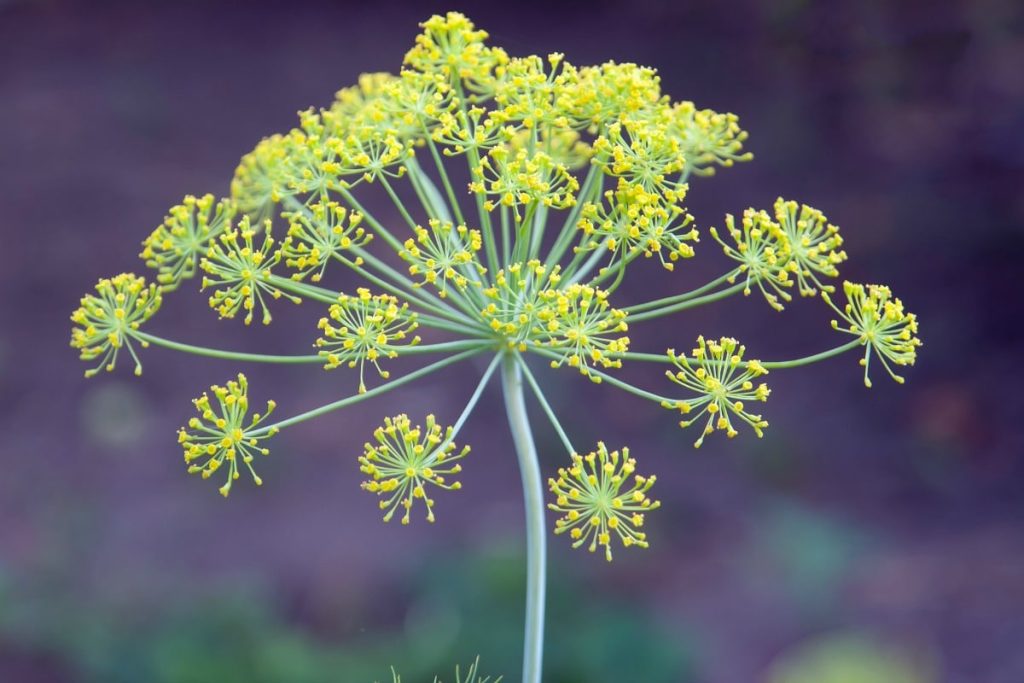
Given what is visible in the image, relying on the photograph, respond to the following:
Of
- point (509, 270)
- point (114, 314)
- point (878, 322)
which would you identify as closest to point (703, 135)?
point (878, 322)

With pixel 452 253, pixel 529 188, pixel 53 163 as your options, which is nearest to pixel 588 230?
pixel 529 188

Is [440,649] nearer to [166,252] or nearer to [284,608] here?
[284,608]

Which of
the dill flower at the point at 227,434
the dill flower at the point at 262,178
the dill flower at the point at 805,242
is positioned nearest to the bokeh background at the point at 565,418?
the dill flower at the point at 262,178

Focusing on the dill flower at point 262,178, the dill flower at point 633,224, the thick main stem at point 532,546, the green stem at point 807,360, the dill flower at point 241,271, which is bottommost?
the thick main stem at point 532,546

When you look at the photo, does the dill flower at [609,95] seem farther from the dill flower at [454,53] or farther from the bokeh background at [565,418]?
the bokeh background at [565,418]

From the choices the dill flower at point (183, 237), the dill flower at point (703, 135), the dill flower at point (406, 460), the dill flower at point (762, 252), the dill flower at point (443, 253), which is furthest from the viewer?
the dill flower at point (703, 135)

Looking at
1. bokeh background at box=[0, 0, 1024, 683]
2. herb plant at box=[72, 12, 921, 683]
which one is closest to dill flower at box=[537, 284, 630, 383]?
herb plant at box=[72, 12, 921, 683]
